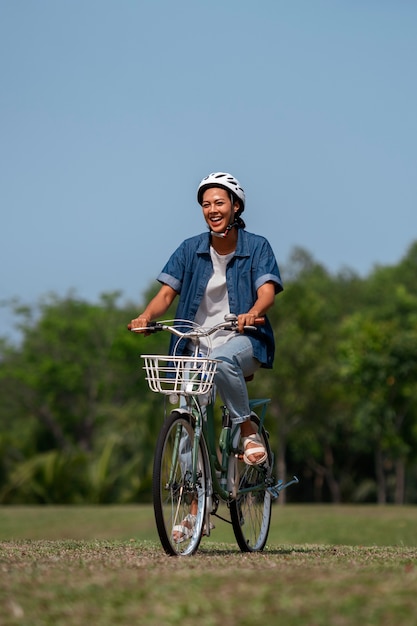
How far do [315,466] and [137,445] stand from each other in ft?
89.8

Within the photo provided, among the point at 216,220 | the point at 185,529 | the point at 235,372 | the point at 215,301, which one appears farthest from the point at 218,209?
the point at 185,529

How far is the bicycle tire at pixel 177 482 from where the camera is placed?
667 cm

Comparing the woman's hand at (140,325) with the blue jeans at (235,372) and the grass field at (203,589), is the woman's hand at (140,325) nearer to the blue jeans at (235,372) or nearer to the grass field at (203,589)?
the blue jeans at (235,372)

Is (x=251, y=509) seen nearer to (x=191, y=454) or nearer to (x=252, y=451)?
(x=252, y=451)

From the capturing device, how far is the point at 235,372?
23.7 feet

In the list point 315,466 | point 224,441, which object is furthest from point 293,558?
point 315,466

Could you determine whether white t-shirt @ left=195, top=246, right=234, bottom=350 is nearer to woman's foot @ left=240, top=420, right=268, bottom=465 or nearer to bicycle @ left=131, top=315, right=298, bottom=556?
bicycle @ left=131, top=315, right=298, bottom=556

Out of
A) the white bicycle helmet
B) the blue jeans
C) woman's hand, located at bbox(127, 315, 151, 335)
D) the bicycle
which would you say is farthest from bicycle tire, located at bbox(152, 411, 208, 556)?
the white bicycle helmet

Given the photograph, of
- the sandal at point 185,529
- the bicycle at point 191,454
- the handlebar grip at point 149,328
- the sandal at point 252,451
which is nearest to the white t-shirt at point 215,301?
the bicycle at point 191,454

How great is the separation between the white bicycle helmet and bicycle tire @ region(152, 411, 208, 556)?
1.61 m

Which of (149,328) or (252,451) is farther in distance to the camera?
(252,451)

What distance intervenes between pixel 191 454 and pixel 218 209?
1684 mm

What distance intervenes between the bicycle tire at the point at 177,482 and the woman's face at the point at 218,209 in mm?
1380

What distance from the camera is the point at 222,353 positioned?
282 inches
